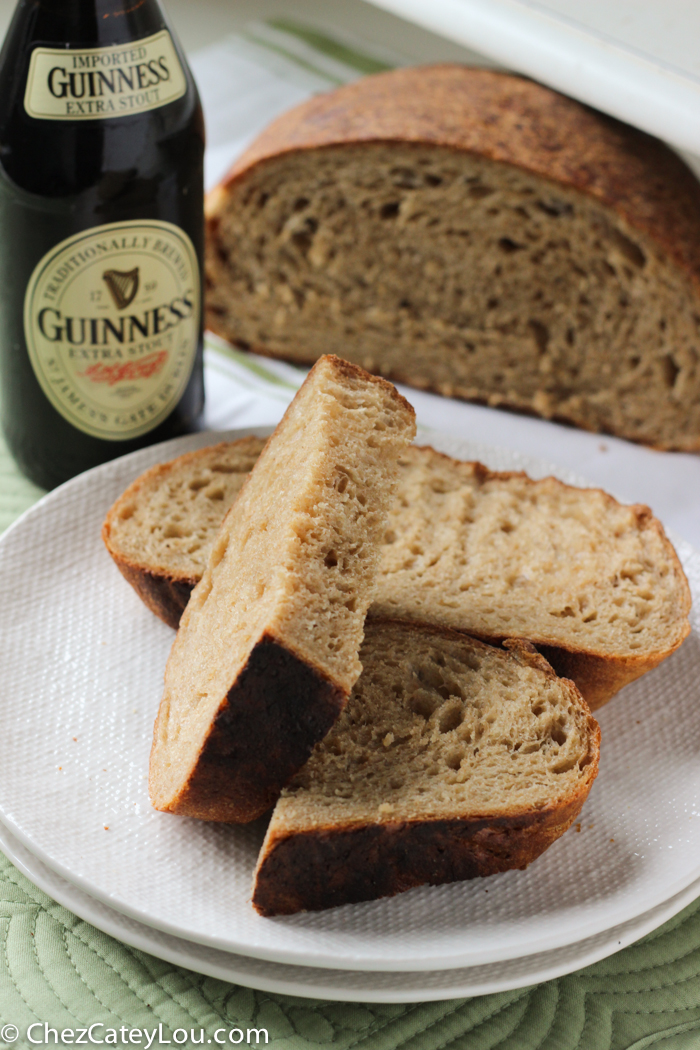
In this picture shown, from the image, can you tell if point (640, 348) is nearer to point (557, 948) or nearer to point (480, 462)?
point (480, 462)

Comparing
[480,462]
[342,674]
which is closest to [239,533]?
[342,674]

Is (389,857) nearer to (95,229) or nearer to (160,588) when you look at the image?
(160,588)

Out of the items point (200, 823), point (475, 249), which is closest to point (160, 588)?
point (200, 823)

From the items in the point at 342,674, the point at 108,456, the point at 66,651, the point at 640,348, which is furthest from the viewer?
the point at 640,348

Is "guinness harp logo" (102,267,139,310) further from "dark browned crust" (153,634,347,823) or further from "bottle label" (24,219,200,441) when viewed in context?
"dark browned crust" (153,634,347,823)

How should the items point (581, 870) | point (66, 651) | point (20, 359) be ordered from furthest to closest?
point (20, 359) → point (66, 651) → point (581, 870)

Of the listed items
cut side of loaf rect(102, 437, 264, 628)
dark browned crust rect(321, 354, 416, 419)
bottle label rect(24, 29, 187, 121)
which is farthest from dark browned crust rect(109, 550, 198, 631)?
→ bottle label rect(24, 29, 187, 121)
